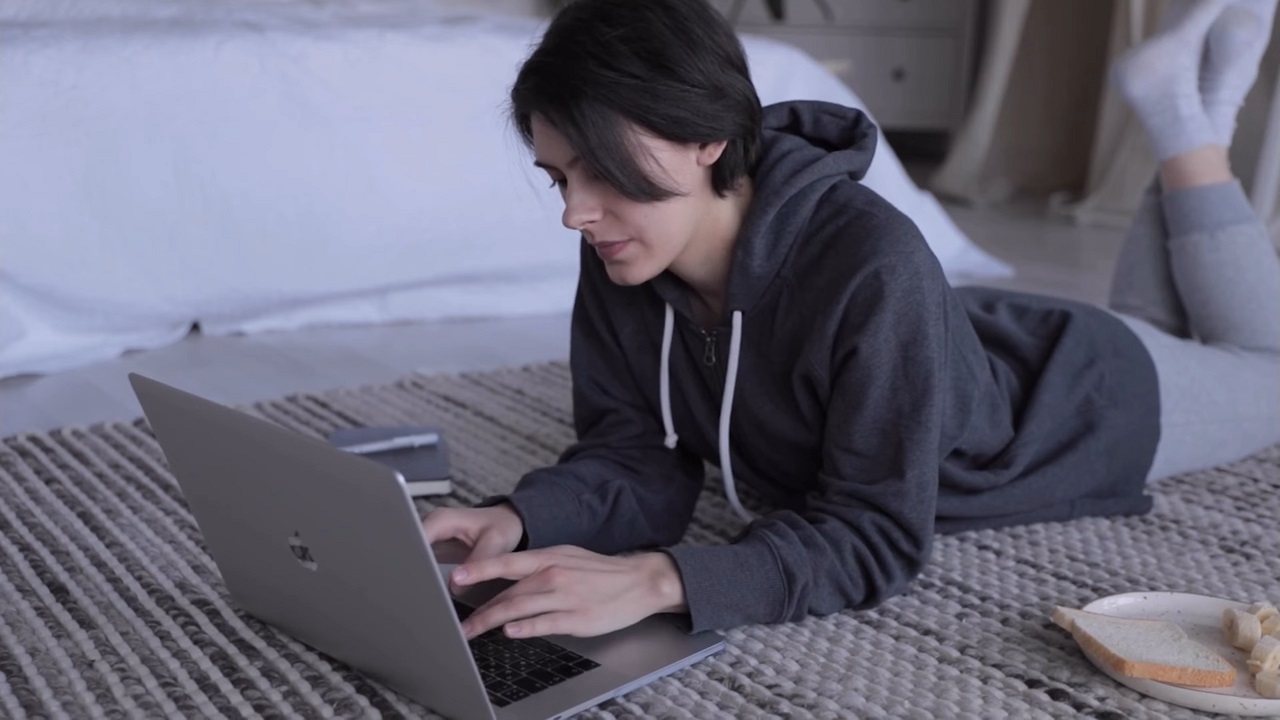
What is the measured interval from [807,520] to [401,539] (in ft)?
1.26

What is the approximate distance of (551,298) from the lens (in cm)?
215

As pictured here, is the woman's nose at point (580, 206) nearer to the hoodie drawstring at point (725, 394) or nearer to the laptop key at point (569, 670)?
the hoodie drawstring at point (725, 394)

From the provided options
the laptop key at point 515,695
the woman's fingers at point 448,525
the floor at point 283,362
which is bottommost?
the laptop key at point 515,695

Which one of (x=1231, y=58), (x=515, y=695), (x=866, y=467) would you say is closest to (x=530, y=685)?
(x=515, y=695)

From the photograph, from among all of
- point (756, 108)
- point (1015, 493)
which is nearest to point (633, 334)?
point (756, 108)

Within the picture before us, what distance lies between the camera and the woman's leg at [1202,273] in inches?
53.2

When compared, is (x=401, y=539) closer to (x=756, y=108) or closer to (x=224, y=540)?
(x=224, y=540)

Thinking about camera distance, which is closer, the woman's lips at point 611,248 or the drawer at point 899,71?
the woman's lips at point 611,248

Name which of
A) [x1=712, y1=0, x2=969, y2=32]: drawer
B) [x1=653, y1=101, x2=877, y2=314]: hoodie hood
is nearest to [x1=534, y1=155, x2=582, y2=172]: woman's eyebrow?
[x1=653, y1=101, x2=877, y2=314]: hoodie hood

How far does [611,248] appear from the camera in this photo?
3.22ft

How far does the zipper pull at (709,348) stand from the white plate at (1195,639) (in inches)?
13.6

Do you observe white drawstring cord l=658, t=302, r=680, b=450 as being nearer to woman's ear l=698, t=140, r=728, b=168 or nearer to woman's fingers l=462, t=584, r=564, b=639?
woman's ear l=698, t=140, r=728, b=168

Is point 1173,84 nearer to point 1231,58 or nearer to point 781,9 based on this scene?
point 1231,58

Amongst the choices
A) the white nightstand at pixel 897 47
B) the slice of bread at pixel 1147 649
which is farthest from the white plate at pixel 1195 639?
the white nightstand at pixel 897 47
